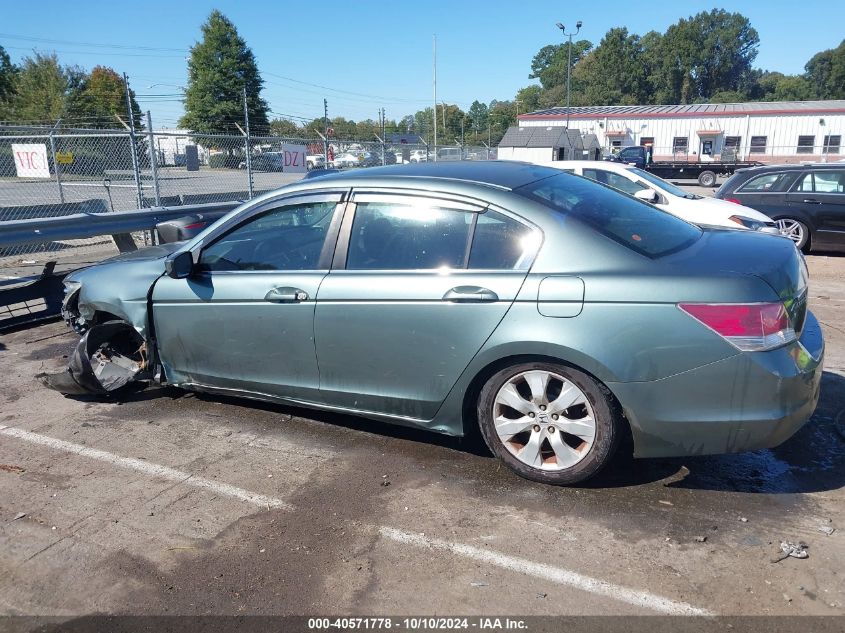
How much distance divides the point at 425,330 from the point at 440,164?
51.7 inches

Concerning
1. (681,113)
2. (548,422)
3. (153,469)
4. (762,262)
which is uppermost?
(681,113)

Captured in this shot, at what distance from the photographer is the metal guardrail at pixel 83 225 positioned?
6.87 m

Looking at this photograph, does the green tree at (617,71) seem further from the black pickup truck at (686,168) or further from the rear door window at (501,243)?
the rear door window at (501,243)

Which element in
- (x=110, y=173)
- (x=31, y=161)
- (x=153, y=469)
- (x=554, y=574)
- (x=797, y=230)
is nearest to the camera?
(x=554, y=574)

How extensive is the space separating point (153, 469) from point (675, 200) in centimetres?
812

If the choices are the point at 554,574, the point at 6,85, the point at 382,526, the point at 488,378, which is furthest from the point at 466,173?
the point at 6,85

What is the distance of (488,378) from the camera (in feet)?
11.8

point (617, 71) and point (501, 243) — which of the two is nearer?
point (501, 243)

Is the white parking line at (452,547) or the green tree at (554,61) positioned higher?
the green tree at (554,61)

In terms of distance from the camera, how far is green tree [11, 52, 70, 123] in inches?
1711

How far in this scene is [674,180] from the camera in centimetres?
3541

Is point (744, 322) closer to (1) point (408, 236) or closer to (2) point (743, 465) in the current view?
(2) point (743, 465)

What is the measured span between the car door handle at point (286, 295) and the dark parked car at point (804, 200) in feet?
30.7

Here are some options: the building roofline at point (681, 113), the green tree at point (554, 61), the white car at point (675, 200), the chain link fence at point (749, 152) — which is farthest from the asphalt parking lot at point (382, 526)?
the green tree at point (554, 61)
